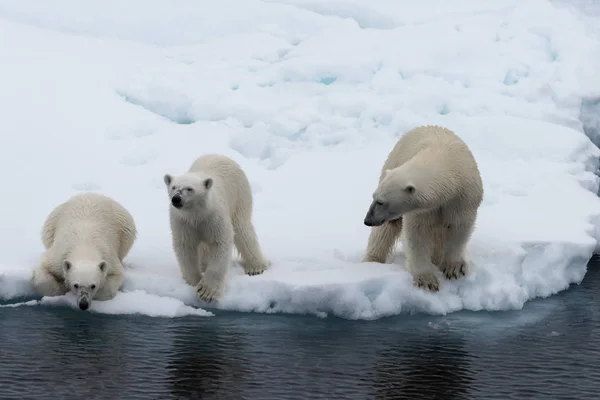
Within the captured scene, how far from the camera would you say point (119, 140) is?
11797 mm

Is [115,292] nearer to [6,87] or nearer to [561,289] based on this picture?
[561,289]

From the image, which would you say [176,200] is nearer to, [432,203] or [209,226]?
[209,226]

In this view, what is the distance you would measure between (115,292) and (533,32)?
984cm

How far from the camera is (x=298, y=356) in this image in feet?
22.9

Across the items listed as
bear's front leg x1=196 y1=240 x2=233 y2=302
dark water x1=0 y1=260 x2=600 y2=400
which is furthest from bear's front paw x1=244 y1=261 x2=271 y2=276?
dark water x1=0 y1=260 x2=600 y2=400

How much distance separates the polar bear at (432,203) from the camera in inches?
303

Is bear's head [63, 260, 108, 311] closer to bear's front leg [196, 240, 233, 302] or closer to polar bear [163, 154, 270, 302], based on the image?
polar bear [163, 154, 270, 302]

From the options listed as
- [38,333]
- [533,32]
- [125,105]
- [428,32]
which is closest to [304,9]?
[428,32]

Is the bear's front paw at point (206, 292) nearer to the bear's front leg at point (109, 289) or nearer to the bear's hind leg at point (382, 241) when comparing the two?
the bear's front leg at point (109, 289)

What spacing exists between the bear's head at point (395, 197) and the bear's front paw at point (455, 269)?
2.43 ft

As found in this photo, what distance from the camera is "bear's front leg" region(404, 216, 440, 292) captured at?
8039 millimetres

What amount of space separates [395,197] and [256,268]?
1.49 metres

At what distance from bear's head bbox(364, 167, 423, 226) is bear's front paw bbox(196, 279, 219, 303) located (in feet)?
4.30

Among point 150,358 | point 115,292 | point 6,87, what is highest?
point 6,87
